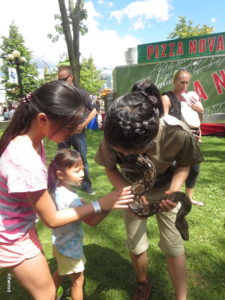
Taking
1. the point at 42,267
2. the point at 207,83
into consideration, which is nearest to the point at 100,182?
the point at 42,267

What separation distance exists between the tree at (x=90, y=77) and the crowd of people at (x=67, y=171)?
42208mm

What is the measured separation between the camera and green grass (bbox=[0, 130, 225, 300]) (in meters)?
2.42

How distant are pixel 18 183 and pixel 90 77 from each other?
46317mm

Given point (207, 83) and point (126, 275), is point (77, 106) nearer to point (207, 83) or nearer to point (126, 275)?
point (126, 275)

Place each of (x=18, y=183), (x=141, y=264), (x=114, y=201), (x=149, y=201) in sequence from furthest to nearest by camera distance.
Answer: (x=141, y=264), (x=149, y=201), (x=114, y=201), (x=18, y=183)

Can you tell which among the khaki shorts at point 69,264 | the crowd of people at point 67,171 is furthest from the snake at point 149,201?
the khaki shorts at point 69,264

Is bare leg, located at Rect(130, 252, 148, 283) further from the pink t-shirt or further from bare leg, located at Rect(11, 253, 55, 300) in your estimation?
the pink t-shirt

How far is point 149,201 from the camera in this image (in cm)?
189

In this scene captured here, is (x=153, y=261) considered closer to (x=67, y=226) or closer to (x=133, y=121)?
(x=67, y=226)

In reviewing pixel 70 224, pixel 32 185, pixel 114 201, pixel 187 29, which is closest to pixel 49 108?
pixel 32 185

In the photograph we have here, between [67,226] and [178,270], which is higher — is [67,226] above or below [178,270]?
above

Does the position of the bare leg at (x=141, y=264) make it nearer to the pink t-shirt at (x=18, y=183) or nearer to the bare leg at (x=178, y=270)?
the bare leg at (x=178, y=270)

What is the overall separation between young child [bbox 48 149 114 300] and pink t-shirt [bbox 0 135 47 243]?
14.0 inches

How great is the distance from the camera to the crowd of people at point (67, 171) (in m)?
1.43
